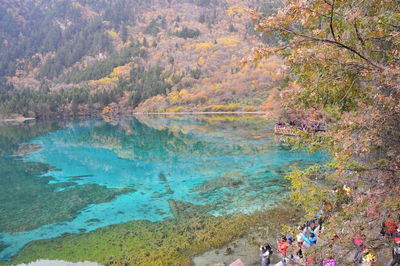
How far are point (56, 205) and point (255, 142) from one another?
32.5m

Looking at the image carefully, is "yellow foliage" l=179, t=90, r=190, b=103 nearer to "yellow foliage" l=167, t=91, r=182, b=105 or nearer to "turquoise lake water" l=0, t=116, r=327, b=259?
"yellow foliage" l=167, t=91, r=182, b=105

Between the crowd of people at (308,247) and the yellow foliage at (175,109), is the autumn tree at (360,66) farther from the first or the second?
the yellow foliage at (175,109)

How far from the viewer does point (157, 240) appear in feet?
55.5

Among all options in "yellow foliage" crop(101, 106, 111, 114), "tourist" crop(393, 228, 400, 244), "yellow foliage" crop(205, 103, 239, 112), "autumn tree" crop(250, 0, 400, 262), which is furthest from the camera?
"yellow foliage" crop(101, 106, 111, 114)

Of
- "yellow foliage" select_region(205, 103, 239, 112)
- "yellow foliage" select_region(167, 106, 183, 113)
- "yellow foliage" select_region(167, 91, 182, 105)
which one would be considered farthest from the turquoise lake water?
"yellow foliage" select_region(167, 91, 182, 105)

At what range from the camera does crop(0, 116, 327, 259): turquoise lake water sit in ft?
69.0

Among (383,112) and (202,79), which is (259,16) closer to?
(383,112)

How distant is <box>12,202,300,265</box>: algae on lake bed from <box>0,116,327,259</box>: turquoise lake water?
1.12 metres

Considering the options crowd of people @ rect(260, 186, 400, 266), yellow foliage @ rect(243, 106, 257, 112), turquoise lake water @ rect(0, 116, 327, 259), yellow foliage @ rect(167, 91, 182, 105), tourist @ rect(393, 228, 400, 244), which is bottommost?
turquoise lake water @ rect(0, 116, 327, 259)

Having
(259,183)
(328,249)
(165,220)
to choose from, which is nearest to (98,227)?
(165,220)

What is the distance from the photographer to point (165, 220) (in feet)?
65.7

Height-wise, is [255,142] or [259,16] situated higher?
[259,16]

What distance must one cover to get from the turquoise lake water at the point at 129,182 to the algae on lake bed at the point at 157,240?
1115 mm

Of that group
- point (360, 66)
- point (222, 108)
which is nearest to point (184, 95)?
point (222, 108)
